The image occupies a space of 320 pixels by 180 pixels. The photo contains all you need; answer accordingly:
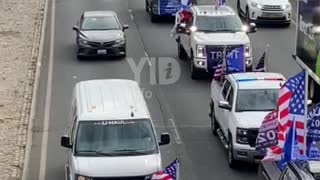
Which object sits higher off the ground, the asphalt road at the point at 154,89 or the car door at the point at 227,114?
the car door at the point at 227,114

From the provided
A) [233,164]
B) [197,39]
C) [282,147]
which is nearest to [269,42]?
[197,39]

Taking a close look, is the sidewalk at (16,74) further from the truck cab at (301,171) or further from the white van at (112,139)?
the truck cab at (301,171)

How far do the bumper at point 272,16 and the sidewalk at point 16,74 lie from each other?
901 centimetres

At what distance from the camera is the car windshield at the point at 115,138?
54.5 feet

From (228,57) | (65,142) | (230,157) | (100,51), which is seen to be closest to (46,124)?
(228,57)

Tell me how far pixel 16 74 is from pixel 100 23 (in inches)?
191

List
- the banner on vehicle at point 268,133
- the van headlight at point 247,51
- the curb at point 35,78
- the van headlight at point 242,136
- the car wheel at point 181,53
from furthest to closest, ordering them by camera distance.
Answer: the car wheel at point 181,53
the van headlight at point 247,51
the curb at point 35,78
the van headlight at point 242,136
the banner on vehicle at point 268,133

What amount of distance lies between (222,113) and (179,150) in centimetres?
135

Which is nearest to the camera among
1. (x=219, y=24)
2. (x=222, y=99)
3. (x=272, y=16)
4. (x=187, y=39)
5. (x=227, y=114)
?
(x=227, y=114)

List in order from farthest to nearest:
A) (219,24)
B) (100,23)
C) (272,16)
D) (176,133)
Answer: (272,16) → (100,23) → (219,24) → (176,133)

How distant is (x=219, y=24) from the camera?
2953 cm

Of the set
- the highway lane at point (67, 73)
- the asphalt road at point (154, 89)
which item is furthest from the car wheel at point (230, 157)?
the highway lane at point (67, 73)

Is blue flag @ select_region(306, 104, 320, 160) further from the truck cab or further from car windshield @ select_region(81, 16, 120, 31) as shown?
car windshield @ select_region(81, 16, 120, 31)

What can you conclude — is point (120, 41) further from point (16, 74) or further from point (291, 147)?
point (291, 147)
